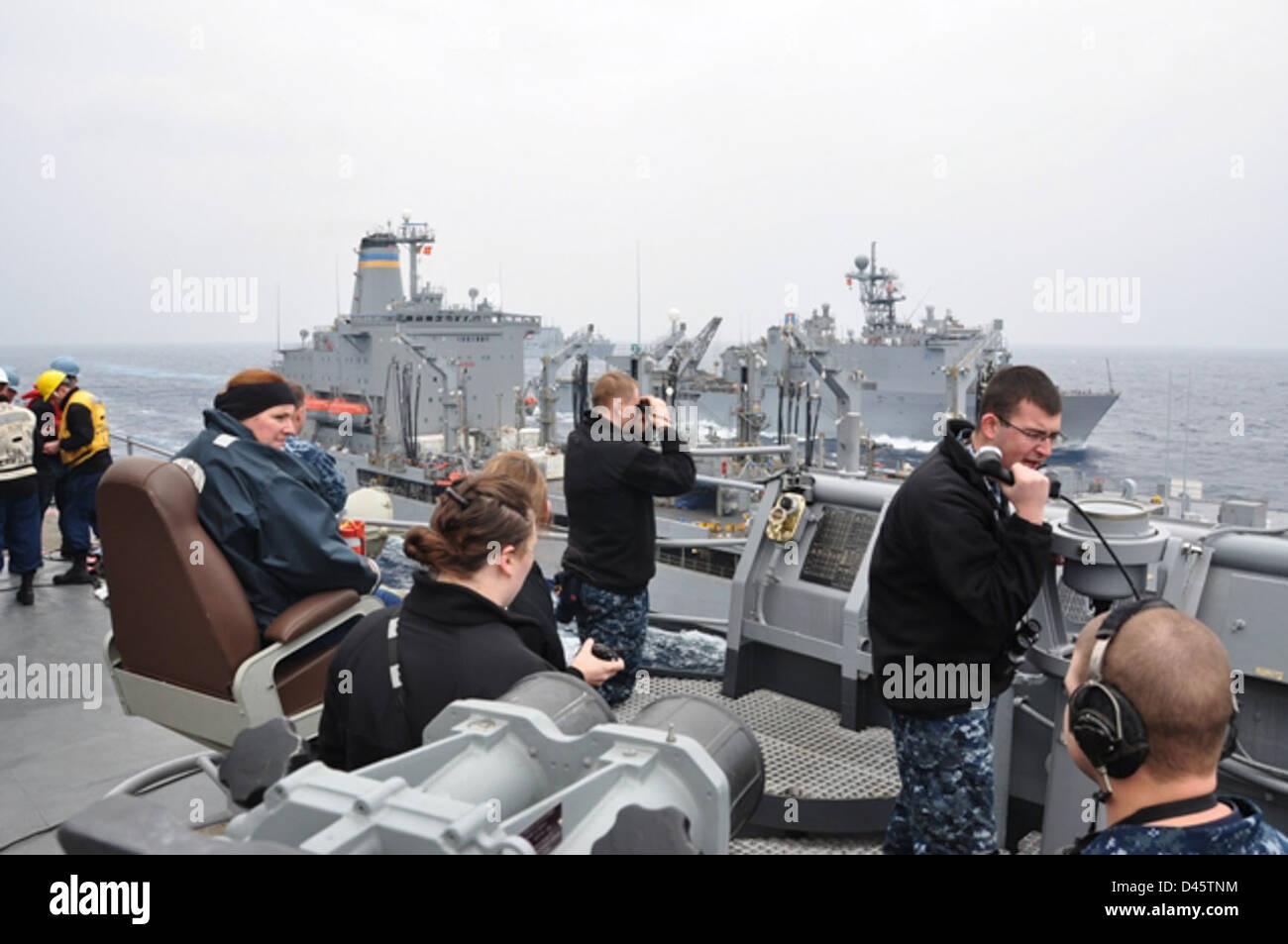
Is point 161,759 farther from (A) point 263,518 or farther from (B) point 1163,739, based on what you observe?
(B) point 1163,739

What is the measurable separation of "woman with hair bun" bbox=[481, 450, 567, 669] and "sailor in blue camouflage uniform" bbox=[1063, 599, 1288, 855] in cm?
120

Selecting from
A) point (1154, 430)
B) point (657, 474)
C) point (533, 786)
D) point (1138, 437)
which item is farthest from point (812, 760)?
point (1154, 430)

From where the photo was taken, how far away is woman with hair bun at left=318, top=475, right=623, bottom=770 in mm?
2016

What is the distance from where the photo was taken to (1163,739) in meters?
1.45

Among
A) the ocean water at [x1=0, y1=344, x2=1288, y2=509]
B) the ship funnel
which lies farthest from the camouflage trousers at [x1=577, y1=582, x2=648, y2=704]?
the ship funnel

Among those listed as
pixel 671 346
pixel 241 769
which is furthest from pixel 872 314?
pixel 241 769

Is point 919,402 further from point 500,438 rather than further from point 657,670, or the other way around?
point 657,670

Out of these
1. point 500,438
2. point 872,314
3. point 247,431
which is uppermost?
point 872,314

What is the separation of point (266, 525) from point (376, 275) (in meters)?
41.8

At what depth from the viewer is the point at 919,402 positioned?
53.2 metres

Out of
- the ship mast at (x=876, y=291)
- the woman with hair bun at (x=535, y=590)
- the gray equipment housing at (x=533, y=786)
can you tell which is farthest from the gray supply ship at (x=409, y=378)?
the gray equipment housing at (x=533, y=786)

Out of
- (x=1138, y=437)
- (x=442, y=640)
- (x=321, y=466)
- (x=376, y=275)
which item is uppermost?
(x=376, y=275)

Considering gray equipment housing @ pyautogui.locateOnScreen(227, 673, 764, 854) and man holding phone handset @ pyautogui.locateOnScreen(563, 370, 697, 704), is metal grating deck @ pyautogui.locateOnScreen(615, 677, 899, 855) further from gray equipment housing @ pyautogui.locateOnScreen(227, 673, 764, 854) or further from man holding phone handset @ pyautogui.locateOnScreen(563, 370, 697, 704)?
gray equipment housing @ pyautogui.locateOnScreen(227, 673, 764, 854)

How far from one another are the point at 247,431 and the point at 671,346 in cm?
3470
